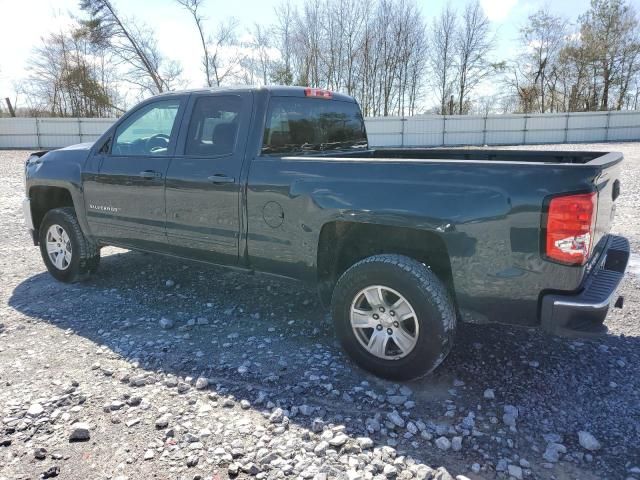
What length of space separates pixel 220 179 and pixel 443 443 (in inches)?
96.9

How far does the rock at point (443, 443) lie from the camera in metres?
2.63

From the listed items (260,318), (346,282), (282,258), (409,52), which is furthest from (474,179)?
(409,52)

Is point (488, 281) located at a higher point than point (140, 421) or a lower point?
higher

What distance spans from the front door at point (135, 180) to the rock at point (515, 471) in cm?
326

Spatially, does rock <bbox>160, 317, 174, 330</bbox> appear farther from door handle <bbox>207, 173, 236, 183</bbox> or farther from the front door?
door handle <bbox>207, 173, 236, 183</bbox>

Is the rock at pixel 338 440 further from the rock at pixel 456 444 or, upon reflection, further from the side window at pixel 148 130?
the side window at pixel 148 130

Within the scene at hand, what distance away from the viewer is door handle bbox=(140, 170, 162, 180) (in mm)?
→ 4309

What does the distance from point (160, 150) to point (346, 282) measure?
89.0 inches

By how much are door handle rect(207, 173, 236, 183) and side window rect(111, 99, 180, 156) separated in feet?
2.37

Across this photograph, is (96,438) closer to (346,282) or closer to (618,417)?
(346,282)

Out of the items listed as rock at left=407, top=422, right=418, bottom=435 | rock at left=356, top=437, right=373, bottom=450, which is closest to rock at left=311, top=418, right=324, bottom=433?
rock at left=356, top=437, right=373, bottom=450

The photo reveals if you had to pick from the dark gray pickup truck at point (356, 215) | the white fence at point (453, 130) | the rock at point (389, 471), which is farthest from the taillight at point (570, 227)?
the white fence at point (453, 130)

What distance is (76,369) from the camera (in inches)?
138

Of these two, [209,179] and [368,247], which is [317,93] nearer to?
[209,179]
